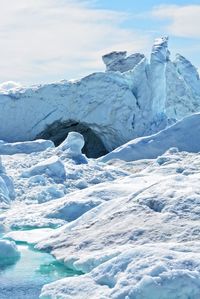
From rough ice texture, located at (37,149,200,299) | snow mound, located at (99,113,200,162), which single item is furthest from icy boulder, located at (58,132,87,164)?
rough ice texture, located at (37,149,200,299)

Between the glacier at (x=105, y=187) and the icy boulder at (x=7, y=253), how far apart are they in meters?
0.01

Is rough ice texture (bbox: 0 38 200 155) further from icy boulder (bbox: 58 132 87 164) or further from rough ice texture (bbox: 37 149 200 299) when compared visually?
rough ice texture (bbox: 37 149 200 299)

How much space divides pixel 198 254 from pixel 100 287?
1.13 metres

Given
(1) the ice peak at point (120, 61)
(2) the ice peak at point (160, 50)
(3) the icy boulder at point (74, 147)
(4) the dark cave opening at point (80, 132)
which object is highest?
(2) the ice peak at point (160, 50)

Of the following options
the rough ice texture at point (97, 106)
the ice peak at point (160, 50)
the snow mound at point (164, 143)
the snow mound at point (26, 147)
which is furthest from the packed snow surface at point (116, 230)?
the ice peak at point (160, 50)

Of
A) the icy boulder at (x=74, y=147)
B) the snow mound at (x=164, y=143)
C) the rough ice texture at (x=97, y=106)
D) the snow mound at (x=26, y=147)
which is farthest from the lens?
the rough ice texture at (x=97, y=106)

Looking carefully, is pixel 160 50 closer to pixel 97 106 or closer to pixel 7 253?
pixel 97 106

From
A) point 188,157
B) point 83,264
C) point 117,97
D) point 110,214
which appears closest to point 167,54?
point 117,97

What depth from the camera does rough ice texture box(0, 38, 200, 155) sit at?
21.5 metres

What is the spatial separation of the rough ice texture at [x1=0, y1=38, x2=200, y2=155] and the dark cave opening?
0.07 m

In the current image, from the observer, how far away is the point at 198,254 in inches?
269

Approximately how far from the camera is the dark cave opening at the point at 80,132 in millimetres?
22312

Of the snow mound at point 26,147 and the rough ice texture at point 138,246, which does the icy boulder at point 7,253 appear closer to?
the rough ice texture at point 138,246

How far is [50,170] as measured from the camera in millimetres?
15484
